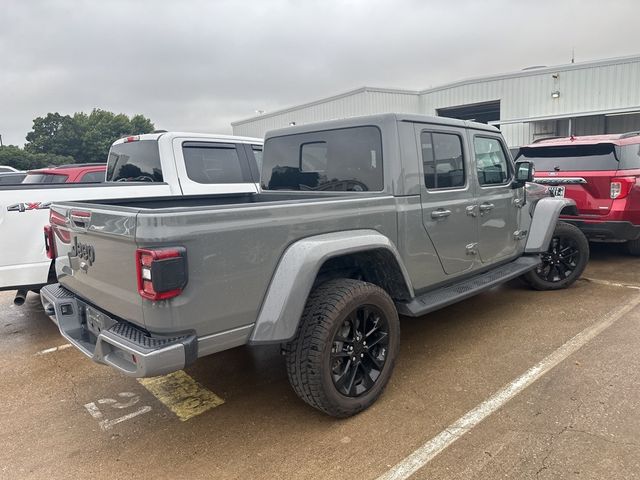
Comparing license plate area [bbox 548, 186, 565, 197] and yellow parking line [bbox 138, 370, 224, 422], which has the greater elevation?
license plate area [bbox 548, 186, 565, 197]

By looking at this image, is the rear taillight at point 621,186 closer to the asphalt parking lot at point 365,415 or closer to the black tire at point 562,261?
the black tire at point 562,261

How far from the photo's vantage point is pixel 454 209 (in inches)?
153

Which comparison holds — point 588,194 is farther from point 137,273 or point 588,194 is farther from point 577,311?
point 137,273

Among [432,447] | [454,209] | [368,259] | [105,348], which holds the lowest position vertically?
[432,447]

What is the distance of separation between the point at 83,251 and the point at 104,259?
36 centimetres

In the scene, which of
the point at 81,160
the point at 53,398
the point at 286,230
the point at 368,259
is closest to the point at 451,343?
the point at 368,259

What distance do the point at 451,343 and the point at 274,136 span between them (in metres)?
2.48

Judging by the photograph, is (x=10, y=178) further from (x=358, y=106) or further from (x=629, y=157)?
(x=358, y=106)

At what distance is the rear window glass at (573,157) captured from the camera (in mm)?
6344

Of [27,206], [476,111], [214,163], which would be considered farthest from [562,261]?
[476,111]

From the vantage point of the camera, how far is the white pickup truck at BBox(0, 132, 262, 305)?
14.2 ft

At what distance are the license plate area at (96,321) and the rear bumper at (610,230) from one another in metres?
6.08

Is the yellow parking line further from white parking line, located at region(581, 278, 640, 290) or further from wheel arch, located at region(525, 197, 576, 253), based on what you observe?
white parking line, located at region(581, 278, 640, 290)

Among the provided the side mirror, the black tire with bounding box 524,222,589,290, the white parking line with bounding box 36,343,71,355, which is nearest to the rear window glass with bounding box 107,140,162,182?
the white parking line with bounding box 36,343,71,355
